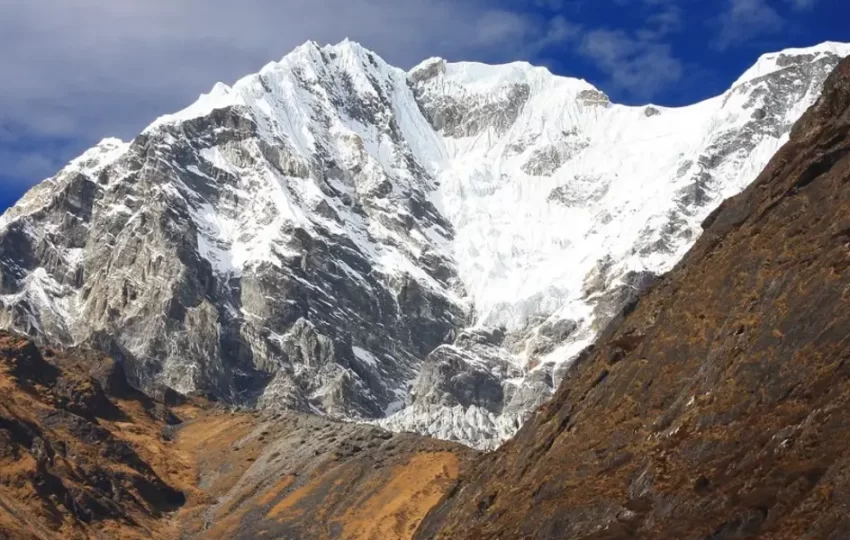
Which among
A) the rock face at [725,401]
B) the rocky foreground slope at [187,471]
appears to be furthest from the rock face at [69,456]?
the rock face at [725,401]

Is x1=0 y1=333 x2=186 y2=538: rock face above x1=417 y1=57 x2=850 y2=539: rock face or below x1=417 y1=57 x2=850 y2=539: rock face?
above

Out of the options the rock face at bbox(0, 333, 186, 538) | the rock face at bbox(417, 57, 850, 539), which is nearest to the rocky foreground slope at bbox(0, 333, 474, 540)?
the rock face at bbox(0, 333, 186, 538)

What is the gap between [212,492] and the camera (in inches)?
4333

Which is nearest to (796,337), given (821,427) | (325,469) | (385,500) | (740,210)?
(821,427)

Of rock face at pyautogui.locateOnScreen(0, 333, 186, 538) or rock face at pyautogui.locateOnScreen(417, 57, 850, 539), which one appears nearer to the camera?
rock face at pyautogui.locateOnScreen(417, 57, 850, 539)

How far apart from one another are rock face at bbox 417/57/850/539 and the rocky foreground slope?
34703 mm

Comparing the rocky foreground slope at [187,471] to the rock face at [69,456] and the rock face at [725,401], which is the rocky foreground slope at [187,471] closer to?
the rock face at [69,456]

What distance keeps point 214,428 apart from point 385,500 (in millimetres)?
43397

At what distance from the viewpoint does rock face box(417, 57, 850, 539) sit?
113 feet

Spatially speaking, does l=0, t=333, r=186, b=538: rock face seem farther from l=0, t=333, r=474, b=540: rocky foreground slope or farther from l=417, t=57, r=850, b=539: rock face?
l=417, t=57, r=850, b=539: rock face

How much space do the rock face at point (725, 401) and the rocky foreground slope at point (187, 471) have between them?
34703 millimetres

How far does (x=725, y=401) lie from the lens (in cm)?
4084

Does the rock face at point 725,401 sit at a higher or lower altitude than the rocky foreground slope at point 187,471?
lower

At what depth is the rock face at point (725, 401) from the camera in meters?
34.6
